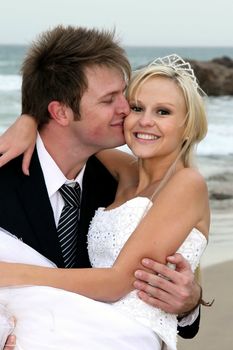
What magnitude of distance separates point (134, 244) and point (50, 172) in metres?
0.56

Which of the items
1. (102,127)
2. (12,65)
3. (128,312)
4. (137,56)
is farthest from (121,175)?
(137,56)

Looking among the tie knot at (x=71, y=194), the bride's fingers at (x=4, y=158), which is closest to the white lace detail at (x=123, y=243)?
the tie knot at (x=71, y=194)

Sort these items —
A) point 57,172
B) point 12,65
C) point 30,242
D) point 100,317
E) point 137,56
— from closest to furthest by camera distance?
point 100,317 → point 30,242 → point 57,172 → point 12,65 → point 137,56

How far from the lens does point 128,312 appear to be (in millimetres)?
2656

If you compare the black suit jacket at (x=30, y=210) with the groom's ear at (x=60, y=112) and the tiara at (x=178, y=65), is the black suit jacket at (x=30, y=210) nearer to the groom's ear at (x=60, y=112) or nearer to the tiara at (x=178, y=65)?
the groom's ear at (x=60, y=112)

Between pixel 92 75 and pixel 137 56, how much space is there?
4355 centimetres

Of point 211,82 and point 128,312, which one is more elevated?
point 128,312

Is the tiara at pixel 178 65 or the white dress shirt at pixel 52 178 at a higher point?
the tiara at pixel 178 65

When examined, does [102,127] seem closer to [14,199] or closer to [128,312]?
[14,199]

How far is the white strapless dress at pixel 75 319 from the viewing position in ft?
8.23

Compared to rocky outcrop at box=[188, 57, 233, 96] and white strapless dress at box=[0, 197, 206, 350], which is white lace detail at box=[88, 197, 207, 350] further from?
rocky outcrop at box=[188, 57, 233, 96]

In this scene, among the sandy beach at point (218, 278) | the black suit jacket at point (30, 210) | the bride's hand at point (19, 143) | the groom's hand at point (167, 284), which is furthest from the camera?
the sandy beach at point (218, 278)

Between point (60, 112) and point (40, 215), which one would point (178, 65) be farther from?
point (40, 215)

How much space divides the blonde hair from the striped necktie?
0.48 metres
